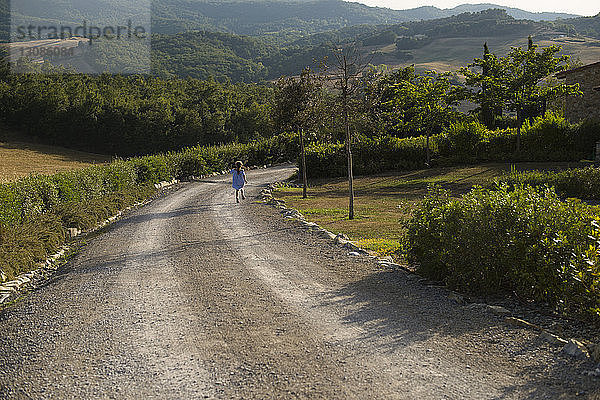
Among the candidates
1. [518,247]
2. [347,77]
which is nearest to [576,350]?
[518,247]

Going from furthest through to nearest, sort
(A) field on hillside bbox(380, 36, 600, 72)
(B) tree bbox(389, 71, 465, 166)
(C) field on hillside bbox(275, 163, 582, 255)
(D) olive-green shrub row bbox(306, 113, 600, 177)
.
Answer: (A) field on hillside bbox(380, 36, 600, 72) → (B) tree bbox(389, 71, 465, 166) → (D) olive-green shrub row bbox(306, 113, 600, 177) → (C) field on hillside bbox(275, 163, 582, 255)

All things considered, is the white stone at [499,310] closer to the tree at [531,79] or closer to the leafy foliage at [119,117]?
the tree at [531,79]

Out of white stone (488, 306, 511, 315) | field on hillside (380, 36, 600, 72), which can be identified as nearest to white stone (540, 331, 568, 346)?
white stone (488, 306, 511, 315)

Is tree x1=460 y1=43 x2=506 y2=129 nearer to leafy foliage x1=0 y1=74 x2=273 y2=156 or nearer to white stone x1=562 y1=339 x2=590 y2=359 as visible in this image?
white stone x1=562 y1=339 x2=590 y2=359

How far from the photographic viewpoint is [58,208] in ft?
48.3

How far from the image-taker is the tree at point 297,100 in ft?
62.2

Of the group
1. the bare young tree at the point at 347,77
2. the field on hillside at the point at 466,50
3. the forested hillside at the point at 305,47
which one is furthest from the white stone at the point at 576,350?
the field on hillside at the point at 466,50

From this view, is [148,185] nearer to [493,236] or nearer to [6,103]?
[493,236]

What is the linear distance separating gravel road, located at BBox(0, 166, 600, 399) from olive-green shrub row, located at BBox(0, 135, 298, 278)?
183cm

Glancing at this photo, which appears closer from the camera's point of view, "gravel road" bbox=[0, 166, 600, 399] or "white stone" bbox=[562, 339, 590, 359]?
"gravel road" bbox=[0, 166, 600, 399]

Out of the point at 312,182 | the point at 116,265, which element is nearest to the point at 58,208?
the point at 116,265

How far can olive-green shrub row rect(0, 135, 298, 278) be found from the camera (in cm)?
1059

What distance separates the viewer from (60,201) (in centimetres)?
1577

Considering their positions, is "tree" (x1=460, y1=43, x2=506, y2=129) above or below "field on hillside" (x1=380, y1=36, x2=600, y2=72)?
below
